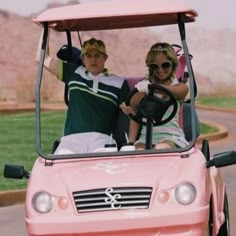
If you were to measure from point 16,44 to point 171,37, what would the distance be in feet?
12.0

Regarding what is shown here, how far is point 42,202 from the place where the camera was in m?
5.91

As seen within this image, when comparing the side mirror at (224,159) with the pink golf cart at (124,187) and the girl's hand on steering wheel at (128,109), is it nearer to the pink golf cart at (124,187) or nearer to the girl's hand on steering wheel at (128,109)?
the pink golf cart at (124,187)

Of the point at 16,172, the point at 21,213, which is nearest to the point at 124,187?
the point at 16,172

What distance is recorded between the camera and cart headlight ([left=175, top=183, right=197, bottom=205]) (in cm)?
581

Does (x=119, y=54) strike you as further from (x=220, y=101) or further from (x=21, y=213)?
(x=21, y=213)

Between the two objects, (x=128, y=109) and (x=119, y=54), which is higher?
(x=128, y=109)

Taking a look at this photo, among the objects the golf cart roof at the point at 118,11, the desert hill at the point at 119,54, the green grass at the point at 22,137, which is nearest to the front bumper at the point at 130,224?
the golf cart roof at the point at 118,11

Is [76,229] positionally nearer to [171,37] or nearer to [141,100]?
[141,100]

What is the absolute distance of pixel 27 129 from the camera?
18266mm

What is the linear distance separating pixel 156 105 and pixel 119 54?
19016mm

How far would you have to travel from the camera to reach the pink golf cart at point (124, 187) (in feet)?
18.8

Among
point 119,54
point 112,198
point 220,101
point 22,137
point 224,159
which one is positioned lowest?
point 220,101

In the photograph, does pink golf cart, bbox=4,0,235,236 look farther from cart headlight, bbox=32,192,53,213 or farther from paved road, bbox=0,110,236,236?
paved road, bbox=0,110,236,236

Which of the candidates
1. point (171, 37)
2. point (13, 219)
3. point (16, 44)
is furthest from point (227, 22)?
point (13, 219)
